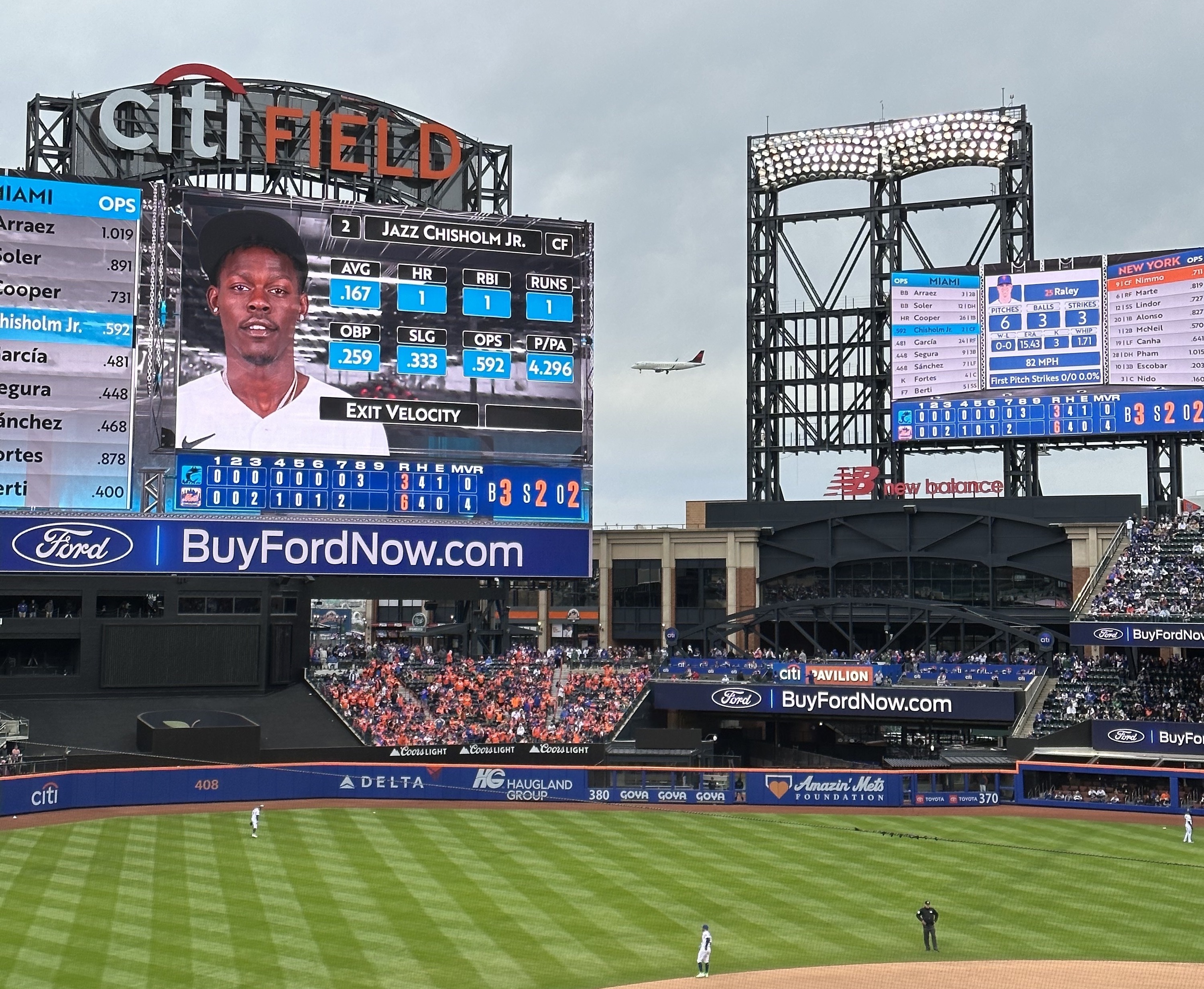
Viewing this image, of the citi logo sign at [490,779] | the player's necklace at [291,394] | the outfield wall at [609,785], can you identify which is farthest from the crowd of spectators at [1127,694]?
the player's necklace at [291,394]

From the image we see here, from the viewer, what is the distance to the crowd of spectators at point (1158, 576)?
54562 millimetres

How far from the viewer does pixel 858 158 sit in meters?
71.6

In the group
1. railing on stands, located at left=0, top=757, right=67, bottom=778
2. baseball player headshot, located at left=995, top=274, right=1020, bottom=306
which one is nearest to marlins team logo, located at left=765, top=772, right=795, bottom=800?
railing on stands, located at left=0, top=757, right=67, bottom=778

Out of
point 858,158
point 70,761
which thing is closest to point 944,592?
point 858,158

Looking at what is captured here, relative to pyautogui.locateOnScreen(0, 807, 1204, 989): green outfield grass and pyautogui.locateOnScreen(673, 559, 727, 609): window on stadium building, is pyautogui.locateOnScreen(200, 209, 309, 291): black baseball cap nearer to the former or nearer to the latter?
pyautogui.locateOnScreen(0, 807, 1204, 989): green outfield grass

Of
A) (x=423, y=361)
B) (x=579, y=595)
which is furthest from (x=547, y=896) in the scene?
(x=579, y=595)

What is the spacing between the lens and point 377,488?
169ft

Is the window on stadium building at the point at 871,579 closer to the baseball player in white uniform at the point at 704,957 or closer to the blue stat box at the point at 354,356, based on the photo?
the blue stat box at the point at 354,356

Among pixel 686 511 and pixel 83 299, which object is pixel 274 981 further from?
pixel 686 511

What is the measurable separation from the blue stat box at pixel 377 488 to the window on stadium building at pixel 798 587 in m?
21.3

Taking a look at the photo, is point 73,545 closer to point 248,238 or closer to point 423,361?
point 248,238

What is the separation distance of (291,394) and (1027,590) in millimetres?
36886

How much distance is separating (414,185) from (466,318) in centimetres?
681

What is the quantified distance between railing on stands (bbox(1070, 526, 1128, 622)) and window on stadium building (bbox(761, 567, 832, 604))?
474 inches
